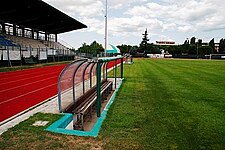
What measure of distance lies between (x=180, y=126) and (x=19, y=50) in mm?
23459

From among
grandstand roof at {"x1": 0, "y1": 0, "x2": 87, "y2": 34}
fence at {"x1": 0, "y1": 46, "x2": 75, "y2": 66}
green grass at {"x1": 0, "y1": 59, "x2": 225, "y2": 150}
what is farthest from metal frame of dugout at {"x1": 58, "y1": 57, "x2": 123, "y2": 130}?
grandstand roof at {"x1": 0, "y1": 0, "x2": 87, "y2": 34}

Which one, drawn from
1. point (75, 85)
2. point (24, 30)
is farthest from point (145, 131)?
point (24, 30)

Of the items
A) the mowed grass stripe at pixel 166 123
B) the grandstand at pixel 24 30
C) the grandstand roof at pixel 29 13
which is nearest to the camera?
the mowed grass stripe at pixel 166 123

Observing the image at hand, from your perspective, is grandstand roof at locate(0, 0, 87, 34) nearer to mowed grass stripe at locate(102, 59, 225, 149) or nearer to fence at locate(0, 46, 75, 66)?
fence at locate(0, 46, 75, 66)

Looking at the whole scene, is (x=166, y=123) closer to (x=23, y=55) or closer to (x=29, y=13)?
(x=23, y=55)

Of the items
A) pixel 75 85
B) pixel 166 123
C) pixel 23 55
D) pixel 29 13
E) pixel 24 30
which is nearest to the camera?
pixel 166 123

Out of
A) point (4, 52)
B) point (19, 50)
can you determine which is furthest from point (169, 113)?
point (19, 50)

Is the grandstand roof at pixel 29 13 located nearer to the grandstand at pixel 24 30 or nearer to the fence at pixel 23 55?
the grandstand at pixel 24 30

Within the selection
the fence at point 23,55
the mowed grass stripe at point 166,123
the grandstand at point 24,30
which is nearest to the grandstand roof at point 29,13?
the grandstand at point 24,30

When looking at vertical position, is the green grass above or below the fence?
below

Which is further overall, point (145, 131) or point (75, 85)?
point (75, 85)

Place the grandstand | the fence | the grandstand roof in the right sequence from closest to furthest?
1. the fence
2. the grandstand
3. the grandstand roof

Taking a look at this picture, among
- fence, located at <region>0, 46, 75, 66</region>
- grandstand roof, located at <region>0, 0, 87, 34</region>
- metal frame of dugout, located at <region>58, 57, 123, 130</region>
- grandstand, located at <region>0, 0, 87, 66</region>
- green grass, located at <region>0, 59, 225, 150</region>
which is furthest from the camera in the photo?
grandstand roof, located at <region>0, 0, 87, 34</region>

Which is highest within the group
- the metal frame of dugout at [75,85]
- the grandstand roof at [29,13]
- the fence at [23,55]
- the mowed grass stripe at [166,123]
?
the grandstand roof at [29,13]
